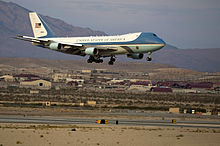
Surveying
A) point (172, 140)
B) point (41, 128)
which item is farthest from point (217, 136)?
point (41, 128)

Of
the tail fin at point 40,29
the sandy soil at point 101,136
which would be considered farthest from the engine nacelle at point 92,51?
the sandy soil at point 101,136

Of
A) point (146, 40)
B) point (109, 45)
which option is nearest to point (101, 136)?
point (146, 40)

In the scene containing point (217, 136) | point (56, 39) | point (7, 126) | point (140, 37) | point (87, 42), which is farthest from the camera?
point (56, 39)

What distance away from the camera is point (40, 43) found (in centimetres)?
9012

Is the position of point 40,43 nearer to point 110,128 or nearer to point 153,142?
point 110,128

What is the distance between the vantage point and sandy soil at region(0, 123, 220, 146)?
157ft

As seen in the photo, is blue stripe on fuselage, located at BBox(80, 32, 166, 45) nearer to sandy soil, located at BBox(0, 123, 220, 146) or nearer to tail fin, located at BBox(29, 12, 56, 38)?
sandy soil, located at BBox(0, 123, 220, 146)

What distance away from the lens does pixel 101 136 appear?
5269 centimetres

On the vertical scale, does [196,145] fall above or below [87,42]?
below

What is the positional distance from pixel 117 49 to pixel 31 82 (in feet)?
396

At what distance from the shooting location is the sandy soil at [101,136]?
4791 centimetres

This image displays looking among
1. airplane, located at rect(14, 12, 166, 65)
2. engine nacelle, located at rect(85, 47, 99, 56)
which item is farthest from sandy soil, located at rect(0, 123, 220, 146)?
engine nacelle, located at rect(85, 47, 99, 56)

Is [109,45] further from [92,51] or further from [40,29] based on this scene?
[40,29]

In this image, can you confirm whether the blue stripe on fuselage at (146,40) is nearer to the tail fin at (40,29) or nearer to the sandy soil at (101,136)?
the sandy soil at (101,136)
